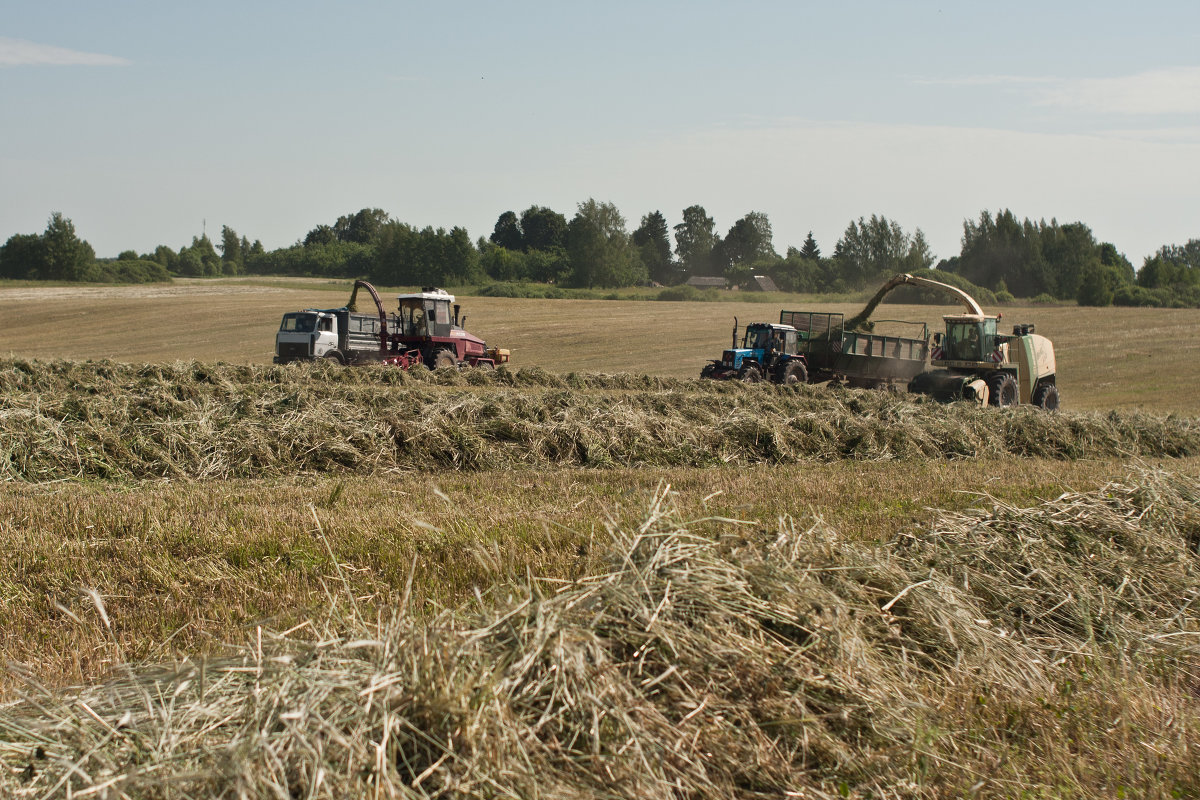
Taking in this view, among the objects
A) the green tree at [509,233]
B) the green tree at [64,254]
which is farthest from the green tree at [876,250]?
the green tree at [64,254]

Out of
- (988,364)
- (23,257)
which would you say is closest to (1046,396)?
(988,364)

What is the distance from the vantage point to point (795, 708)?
11.3ft

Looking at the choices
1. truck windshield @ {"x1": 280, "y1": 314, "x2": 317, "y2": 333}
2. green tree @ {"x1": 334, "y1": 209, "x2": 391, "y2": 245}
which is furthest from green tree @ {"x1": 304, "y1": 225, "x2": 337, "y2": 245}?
truck windshield @ {"x1": 280, "y1": 314, "x2": 317, "y2": 333}

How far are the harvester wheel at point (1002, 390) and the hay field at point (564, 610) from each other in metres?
9.95

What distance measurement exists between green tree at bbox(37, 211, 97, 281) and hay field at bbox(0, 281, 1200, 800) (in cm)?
7826

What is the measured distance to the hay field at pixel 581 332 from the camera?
30.8 metres

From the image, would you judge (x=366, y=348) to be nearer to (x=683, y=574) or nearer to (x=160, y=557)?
(x=160, y=557)

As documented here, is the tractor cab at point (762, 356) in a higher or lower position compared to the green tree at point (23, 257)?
lower

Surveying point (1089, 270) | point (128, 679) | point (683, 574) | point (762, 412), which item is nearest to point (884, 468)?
point (762, 412)

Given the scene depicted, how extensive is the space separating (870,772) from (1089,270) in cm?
6870

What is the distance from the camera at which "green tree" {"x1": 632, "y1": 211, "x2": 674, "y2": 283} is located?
124 meters

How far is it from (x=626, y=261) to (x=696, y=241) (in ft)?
145

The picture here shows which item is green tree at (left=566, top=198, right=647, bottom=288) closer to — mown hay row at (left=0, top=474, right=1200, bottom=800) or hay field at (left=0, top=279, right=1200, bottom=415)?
hay field at (left=0, top=279, right=1200, bottom=415)

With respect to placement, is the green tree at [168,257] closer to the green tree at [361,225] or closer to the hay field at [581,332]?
the green tree at [361,225]
